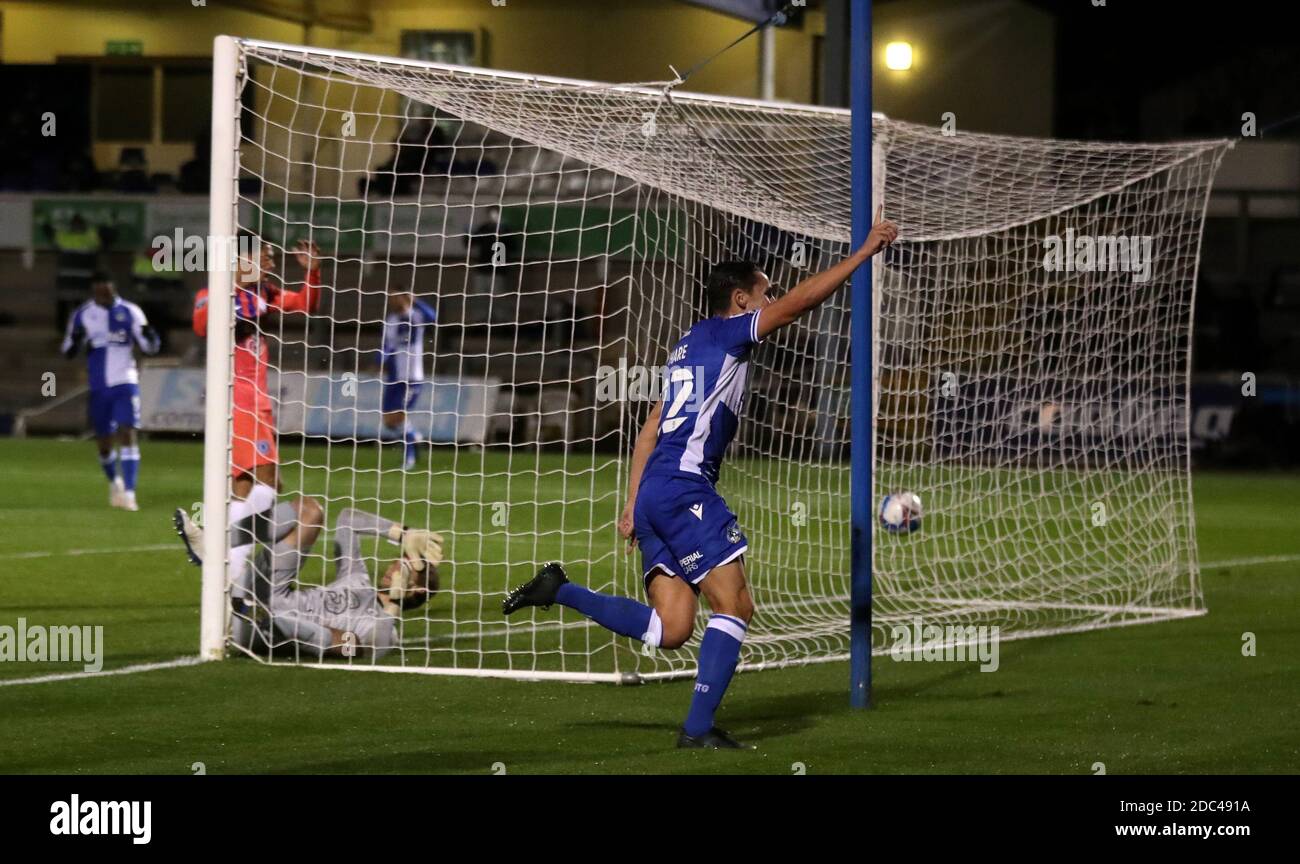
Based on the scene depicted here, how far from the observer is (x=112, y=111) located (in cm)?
3172

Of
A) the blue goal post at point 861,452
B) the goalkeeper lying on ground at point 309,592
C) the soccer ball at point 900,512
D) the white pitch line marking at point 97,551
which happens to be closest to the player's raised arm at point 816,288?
the blue goal post at point 861,452

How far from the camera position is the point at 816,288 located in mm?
5613

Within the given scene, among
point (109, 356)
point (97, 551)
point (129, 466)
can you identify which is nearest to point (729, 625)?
point (97, 551)

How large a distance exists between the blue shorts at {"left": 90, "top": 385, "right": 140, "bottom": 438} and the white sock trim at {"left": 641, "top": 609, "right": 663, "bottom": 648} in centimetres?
1034

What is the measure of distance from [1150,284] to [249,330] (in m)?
5.68

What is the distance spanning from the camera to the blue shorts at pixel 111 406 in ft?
51.0

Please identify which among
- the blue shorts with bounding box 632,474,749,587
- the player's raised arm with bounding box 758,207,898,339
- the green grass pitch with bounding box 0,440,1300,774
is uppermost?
the player's raised arm with bounding box 758,207,898,339

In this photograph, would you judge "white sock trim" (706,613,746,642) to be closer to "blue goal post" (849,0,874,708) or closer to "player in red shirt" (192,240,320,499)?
"blue goal post" (849,0,874,708)

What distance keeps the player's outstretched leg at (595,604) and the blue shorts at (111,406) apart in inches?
394

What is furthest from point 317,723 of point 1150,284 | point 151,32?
point 151,32

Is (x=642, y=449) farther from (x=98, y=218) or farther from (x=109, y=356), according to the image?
(x=98, y=218)

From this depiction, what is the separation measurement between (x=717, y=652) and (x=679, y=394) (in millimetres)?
870

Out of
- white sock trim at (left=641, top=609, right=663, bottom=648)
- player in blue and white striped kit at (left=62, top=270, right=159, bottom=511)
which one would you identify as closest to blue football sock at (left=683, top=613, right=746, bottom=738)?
white sock trim at (left=641, top=609, right=663, bottom=648)

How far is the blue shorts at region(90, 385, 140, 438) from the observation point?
51.0 feet
